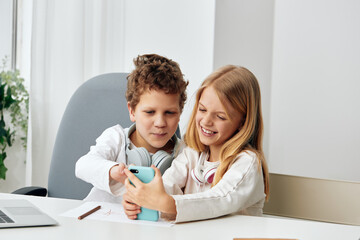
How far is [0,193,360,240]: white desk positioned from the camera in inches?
36.9

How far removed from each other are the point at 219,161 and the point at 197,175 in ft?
0.26

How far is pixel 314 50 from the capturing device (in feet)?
7.58

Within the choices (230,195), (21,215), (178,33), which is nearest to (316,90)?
(178,33)

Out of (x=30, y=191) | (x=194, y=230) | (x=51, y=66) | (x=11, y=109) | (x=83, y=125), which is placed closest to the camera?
(x=194, y=230)

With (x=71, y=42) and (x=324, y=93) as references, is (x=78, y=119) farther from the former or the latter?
(x=324, y=93)

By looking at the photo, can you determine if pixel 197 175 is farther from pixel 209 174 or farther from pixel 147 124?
pixel 147 124

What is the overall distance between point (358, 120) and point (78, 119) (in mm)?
1366

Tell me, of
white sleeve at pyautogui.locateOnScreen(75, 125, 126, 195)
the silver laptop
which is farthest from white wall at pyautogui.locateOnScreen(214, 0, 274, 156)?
the silver laptop

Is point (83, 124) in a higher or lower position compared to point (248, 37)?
lower

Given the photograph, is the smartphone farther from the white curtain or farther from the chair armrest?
the white curtain

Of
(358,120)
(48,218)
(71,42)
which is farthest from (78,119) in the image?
(358,120)

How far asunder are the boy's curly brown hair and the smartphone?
38 centimetres

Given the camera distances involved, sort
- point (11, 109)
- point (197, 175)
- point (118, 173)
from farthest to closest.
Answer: point (11, 109)
point (197, 175)
point (118, 173)

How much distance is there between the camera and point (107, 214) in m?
1.11
